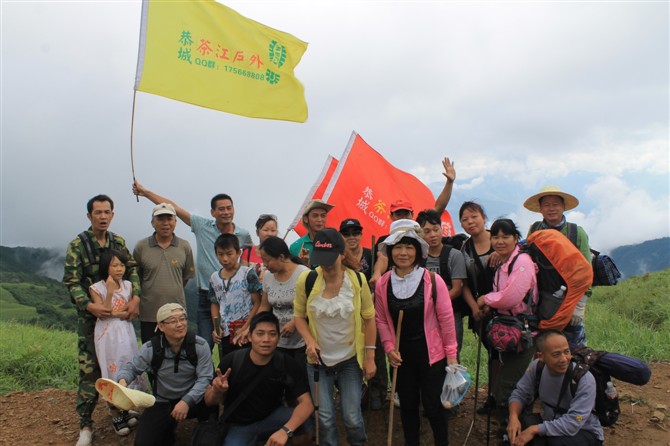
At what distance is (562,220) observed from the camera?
5238mm

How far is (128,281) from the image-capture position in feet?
17.0

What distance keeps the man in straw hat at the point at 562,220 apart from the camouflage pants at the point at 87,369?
4.92 metres

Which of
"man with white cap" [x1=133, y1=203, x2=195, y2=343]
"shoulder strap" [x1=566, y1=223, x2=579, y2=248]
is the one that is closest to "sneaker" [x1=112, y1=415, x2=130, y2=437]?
"man with white cap" [x1=133, y1=203, x2=195, y2=343]

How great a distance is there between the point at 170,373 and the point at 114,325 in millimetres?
824

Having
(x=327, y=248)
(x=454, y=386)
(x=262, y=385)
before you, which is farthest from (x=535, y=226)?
(x=262, y=385)

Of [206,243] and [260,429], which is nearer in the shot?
[260,429]

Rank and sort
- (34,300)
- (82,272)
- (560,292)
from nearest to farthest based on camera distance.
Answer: (560,292) → (82,272) → (34,300)

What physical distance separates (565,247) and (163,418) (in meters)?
4.18

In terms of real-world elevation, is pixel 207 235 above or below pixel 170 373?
above

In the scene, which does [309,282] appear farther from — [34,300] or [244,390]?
[34,300]

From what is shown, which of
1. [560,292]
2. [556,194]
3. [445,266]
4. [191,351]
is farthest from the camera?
[556,194]

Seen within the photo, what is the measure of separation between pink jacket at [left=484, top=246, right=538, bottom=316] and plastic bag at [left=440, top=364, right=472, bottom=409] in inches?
31.9

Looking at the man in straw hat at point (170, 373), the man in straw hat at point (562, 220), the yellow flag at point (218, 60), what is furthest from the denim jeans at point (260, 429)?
the yellow flag at point (218, 60)

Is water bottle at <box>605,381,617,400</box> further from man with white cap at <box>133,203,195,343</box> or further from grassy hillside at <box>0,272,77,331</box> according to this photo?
grassy hillside at <box>0,272,77,331</box>
